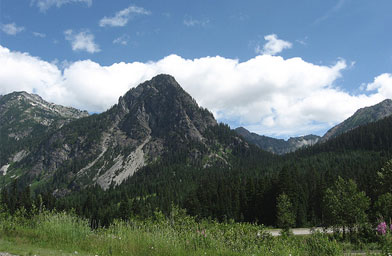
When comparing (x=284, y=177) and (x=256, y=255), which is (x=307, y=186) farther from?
(x=256, y=255)

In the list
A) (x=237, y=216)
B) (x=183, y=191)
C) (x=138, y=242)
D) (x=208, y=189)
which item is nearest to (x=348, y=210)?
(x=138, y=242)

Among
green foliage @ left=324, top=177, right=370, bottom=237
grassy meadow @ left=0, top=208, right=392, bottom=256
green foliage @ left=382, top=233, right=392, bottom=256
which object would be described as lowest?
green foliage @ left=324, top=177, right=370, bottom=237

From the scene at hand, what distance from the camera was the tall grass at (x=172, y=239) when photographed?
1287 cm

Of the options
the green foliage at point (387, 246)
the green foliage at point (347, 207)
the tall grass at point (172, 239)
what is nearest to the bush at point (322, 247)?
the tall grass at point (172, 239)

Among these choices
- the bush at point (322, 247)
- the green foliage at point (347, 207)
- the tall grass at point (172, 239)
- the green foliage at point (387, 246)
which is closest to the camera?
the green foliage at point (387, 246)

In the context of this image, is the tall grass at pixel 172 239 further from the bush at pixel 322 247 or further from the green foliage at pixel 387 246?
the green foliage at pixel 387 246

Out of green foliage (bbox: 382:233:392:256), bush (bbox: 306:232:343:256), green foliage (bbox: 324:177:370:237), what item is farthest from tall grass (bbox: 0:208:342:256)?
green foliage (bbox: 324:177:370:237)

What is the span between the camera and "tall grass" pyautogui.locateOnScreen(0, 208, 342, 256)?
12.9m

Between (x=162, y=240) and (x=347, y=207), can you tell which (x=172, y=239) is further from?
(x=347, y=207)

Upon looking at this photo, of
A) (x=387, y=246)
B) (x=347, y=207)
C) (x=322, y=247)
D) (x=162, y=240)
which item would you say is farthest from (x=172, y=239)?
(x=347, y=207)

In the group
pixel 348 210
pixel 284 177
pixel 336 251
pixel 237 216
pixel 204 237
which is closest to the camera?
pixel 336 251

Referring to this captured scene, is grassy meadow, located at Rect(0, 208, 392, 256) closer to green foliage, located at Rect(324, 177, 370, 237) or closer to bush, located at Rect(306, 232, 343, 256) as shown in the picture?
bush, located at Rect(306, 232, 343, 256)

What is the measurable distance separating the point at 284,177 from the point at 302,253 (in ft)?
256

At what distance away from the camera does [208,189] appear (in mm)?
127312
